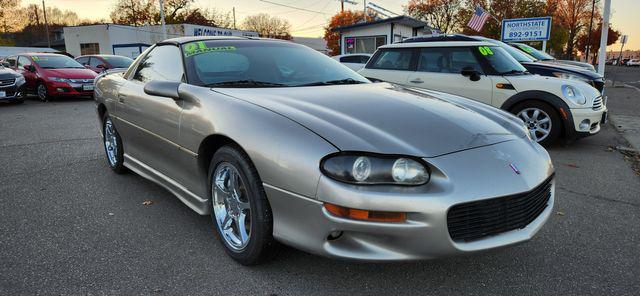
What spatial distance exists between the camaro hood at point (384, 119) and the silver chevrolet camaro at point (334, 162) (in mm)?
10

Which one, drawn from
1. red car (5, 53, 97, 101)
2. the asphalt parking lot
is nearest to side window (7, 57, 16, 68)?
A: red car (5, 53, 97, 101)

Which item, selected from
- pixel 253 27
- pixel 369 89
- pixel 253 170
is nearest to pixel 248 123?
pixel 253 170

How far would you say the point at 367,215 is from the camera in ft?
6.61

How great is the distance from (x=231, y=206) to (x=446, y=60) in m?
5.15

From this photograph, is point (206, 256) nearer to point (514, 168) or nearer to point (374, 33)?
point (514, 168)

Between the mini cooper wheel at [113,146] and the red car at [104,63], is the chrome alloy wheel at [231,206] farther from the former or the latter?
the red car at [104,63]

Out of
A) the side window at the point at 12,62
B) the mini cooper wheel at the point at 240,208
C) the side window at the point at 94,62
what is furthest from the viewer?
the side window at the point at 94,62

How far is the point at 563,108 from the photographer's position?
232 inches

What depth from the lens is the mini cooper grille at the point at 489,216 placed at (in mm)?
2043

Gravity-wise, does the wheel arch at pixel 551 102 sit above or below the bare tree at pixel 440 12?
below

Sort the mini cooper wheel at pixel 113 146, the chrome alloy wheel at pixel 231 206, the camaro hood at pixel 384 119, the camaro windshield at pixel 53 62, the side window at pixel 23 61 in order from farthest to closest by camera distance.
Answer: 1. the side window at pixel 23 61
2. the camaro windshield at pixel 53 62
3. the mini cooper wheel at pixel 113 146
4. the chrome alloy wheel at pixel 231 206
5. the camaro hood at pixel 384 119

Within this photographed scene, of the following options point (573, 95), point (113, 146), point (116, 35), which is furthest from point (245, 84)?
point (116, 35)

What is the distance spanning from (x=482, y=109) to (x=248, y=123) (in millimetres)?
1695

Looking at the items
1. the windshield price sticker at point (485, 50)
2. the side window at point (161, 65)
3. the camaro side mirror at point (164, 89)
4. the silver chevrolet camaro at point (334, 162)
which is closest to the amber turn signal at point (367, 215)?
the silver chevrolet camaro at point (334, 162)
